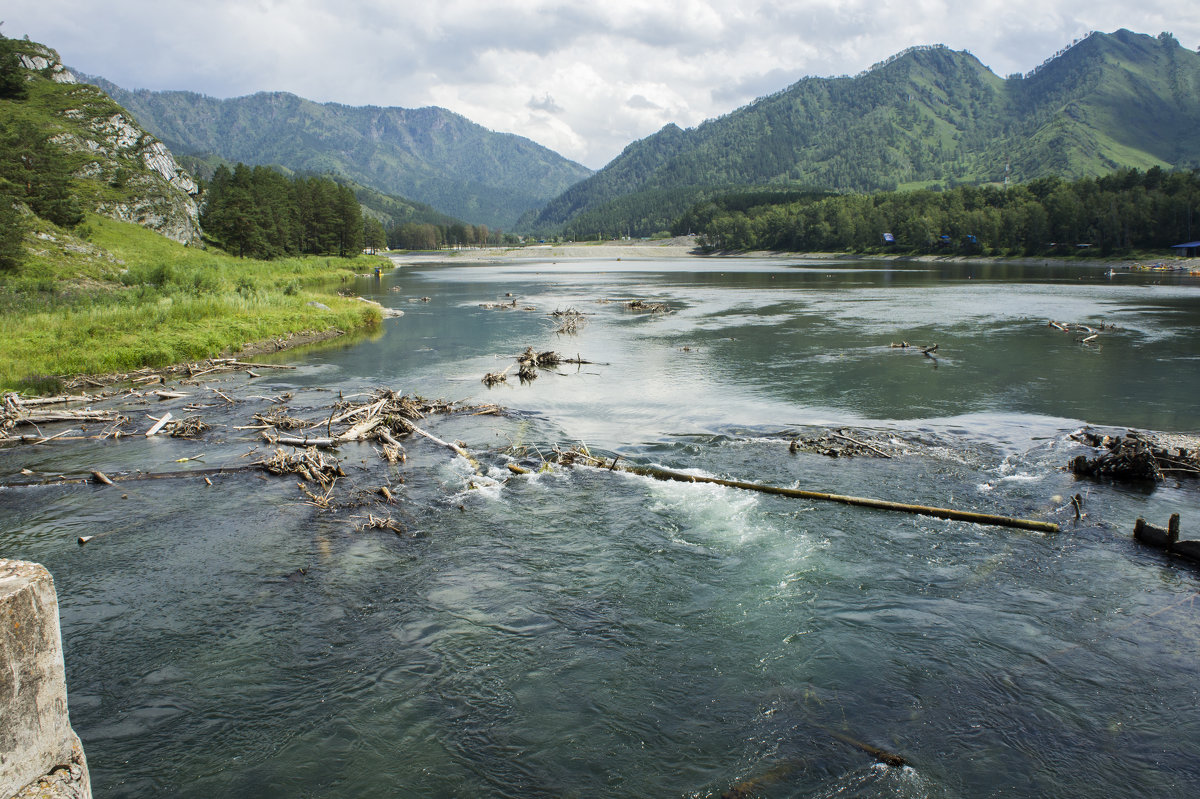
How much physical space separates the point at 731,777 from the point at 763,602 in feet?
15.2

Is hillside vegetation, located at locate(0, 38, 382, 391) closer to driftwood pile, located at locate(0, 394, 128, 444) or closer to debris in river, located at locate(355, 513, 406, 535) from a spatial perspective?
driftwood pile, located at locate(0, 394, 128, 444)

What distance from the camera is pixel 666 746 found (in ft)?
32.2

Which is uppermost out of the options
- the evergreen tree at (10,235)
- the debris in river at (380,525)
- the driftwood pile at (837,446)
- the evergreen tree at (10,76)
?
the evergreen tree at (10,76)

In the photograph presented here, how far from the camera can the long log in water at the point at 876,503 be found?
52.9ft

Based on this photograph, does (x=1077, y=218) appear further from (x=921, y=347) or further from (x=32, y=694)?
(x=32, y=694)

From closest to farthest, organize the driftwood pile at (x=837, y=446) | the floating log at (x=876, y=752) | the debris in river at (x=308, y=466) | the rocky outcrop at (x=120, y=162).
→ the floating log at (x=876, y=752) → the debris in river at (x=308, y=466) → the driftwood pile at (x=837, y=446) → the rocky outcrop at (x=120, y=162)

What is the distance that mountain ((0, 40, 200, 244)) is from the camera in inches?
2844

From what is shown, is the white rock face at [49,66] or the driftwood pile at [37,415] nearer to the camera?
the driftwood pile at [37,415]

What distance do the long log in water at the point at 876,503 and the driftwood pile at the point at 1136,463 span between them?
5.00 meters

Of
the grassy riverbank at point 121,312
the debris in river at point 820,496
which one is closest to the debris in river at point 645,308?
the grassy riverbank at point 121,312

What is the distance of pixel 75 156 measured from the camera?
9819 cm

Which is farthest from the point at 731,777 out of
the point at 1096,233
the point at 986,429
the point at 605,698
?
the point at 1096,233

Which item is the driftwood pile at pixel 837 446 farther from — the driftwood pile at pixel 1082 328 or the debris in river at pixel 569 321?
the driftwood pile at pixel 1082 328

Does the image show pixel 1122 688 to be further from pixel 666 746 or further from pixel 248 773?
pixel 248 773
